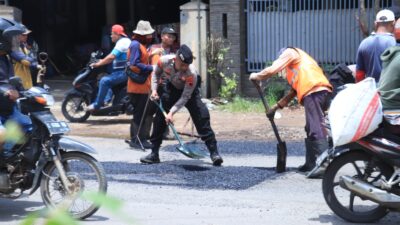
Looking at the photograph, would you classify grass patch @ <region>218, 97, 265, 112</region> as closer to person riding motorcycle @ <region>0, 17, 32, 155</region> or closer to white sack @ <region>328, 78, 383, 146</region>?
person riding motorcycle @ <region>0, 17, 32, 155</region>

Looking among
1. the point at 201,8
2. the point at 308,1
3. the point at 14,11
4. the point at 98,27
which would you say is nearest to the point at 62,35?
the point at 98,27

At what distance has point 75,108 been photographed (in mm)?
12031

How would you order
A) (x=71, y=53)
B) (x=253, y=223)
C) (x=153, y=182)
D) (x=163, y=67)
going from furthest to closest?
(x=71, y=53) < (x=163, y=67) < (x=153, y=182) < (x=253, y=223)

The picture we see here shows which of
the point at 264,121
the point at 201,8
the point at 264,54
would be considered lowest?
the point at 264,121

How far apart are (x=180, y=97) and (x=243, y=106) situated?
5.05m

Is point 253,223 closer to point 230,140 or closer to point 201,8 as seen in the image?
point 230,140

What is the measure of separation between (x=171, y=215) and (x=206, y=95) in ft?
27.2

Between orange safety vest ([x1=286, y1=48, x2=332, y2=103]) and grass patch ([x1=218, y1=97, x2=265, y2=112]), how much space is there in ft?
17.8

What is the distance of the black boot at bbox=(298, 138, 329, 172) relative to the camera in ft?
23.8

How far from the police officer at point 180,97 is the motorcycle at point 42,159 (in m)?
2.28

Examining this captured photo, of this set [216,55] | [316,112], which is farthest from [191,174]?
[216,55]

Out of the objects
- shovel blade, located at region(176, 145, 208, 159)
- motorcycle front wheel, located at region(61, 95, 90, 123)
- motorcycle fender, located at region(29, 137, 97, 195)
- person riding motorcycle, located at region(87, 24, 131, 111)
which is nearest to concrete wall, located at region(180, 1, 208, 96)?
person riding motorcycle, located at region(87, 24, 131, 111)

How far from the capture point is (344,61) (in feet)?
44.7

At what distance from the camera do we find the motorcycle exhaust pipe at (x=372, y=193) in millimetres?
5230
